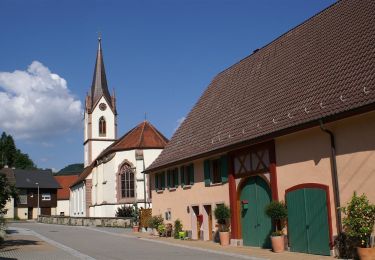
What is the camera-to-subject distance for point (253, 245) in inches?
838

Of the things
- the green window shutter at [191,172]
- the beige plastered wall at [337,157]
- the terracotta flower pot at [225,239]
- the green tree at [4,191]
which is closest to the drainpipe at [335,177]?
the beige plastered wall at [337,157]

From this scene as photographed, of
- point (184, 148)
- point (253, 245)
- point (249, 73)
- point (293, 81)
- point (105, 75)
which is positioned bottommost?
point (253, 245)

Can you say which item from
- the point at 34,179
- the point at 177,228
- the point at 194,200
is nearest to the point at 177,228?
the point at 177,228

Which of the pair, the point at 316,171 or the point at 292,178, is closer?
the point at 316,171

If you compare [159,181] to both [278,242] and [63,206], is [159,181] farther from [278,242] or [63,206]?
[63,206]

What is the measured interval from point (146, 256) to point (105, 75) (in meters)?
60.0

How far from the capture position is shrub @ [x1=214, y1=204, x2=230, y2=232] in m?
22.8

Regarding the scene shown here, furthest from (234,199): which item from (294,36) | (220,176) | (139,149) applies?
(139,149)

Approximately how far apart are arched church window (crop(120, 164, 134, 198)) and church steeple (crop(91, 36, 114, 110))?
19.8 m

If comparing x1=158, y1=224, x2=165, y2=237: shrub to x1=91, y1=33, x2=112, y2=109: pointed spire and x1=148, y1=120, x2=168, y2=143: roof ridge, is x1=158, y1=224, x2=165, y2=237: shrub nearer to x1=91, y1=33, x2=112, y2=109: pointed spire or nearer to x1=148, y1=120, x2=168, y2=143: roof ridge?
x1=148, y1=120, x2=168, y2=143: roof ridge

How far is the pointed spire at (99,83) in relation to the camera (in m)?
72.9

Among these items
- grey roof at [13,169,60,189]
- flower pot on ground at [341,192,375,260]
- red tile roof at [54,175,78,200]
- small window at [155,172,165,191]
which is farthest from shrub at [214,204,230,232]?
red tile roof at [54,175,78,200]

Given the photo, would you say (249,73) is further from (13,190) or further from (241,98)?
(13,190)

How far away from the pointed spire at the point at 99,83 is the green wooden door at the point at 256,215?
5306cm
